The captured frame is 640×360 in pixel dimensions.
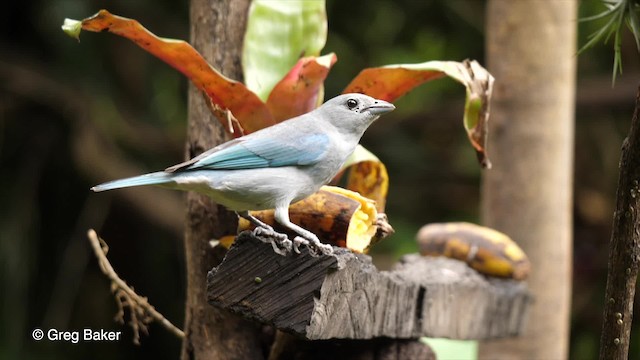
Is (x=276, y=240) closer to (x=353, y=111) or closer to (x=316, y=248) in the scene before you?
(x=316, y=248)

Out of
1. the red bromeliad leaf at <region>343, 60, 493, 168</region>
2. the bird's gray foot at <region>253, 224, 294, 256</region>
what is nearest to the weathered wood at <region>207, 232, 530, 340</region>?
the bird's gray foot at <region>253, 224, 294, 256</region>

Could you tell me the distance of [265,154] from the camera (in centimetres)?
200

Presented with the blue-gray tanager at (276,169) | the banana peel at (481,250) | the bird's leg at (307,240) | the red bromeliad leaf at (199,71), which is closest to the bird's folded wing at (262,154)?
the blue-gray tanager at (276,169)

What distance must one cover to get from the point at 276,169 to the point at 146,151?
2.99 m

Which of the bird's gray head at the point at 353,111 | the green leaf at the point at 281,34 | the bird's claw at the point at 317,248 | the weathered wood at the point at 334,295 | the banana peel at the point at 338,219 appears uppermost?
the green leaf at the point at 281,34

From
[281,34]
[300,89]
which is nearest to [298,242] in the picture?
Result: [300,89]

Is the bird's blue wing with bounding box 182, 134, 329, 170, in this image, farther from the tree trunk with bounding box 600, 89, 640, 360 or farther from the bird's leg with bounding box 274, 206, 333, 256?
the tree trunk with bounding box 600, 89, 640, 360

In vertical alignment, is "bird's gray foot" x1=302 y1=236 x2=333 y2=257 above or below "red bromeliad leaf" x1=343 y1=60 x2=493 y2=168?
below

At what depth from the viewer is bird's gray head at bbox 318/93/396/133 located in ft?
7.03

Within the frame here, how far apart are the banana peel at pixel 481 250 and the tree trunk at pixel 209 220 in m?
0.85

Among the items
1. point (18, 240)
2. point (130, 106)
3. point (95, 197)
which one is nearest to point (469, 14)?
point (130, 106)

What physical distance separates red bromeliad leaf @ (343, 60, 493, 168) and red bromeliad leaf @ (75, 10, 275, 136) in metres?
0.27

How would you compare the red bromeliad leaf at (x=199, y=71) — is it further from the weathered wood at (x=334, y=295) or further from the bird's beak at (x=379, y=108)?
the weathered wood at (x=334, y=295)

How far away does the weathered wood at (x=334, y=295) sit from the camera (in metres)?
1.86
